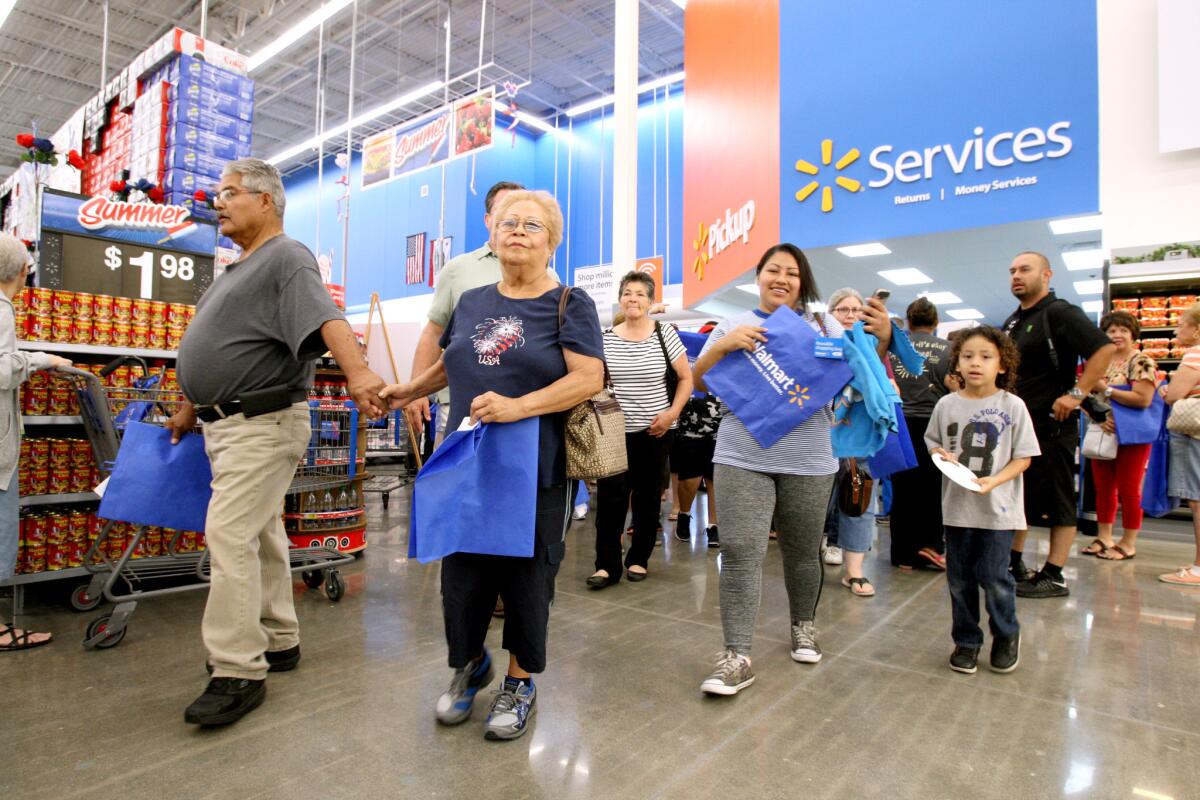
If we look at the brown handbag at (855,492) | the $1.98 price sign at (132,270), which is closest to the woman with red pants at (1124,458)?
the brown handbag at (855,492)

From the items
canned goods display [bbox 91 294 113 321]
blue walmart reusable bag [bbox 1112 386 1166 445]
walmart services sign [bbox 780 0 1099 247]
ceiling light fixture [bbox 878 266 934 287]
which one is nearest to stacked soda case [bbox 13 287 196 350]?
canned goods display [bbox 91 294 113 321]

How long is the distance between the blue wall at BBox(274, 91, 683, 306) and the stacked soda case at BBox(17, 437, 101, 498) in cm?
1038

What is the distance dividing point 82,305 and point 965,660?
13.8 ft

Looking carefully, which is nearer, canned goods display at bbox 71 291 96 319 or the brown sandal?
canned goods display at bbox 71 291 96 319

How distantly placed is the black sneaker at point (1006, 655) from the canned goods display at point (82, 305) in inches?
168

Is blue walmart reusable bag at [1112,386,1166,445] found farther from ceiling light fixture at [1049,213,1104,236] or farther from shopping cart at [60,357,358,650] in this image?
shopping cart at [60,357,358,650]

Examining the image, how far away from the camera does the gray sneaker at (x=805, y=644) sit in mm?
2486

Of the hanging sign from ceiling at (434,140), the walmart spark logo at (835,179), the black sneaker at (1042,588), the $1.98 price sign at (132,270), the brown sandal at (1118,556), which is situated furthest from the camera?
the hanging sign from ceiling at (434,140)

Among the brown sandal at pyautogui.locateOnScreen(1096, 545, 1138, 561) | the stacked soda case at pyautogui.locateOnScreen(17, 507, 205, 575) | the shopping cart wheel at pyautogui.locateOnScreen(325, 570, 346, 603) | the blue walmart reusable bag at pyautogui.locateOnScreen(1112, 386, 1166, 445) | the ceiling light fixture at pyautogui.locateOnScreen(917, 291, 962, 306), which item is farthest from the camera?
the ceiling light fixture at pyautogui.locateOnScreen(917, 291, 962, 306)

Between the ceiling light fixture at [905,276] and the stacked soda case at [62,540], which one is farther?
the ceiling light fixture at [905,276]

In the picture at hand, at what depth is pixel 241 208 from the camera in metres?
2.18

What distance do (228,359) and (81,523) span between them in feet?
6.36

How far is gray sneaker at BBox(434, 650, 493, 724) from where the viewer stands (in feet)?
6.40

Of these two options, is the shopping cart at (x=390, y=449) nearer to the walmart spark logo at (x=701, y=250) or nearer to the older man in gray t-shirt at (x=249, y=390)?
the older man in gray t-shirt at (x=249, y=390)
